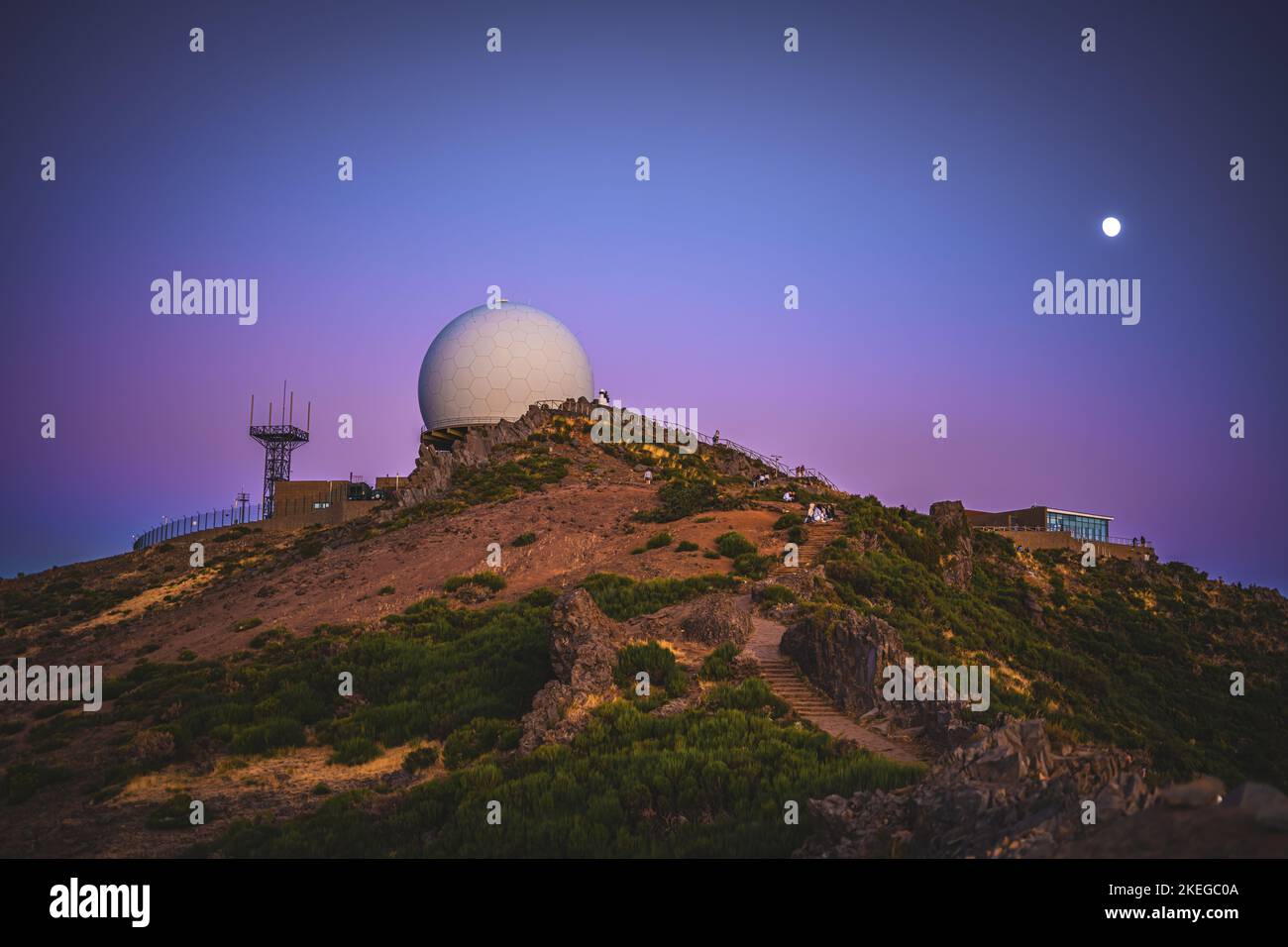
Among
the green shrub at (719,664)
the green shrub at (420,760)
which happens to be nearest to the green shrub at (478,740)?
the green shrub at (420,760)

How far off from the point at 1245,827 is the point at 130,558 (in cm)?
6395

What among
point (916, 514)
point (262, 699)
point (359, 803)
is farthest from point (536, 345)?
point (359, 803)

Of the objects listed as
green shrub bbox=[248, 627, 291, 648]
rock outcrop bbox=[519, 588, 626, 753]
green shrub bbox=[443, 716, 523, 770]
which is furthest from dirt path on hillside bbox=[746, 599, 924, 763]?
green shrub bbox=[248, 627, 291, 648]

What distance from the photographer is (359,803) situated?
16328mm

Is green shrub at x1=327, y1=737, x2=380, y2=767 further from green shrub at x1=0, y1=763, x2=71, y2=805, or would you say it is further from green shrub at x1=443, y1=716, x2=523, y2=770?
green shrub at x1=0, y1=763, x2=71, y2=805

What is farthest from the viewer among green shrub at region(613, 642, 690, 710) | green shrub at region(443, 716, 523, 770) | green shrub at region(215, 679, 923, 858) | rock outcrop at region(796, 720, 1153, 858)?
green shrub at region(613, 642, 690, 710)

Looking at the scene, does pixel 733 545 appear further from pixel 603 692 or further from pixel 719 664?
pixel 603 692

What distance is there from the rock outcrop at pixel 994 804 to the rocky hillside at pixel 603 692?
0.15 ft

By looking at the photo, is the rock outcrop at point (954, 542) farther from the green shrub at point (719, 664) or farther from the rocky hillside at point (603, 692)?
the green shrub at point (719, 664)

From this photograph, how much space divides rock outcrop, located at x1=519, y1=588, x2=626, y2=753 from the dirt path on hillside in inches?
158

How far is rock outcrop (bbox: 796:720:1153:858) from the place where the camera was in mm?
8125

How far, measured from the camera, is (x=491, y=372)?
63062 millimetres

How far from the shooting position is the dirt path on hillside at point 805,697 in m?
16.5
